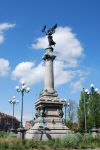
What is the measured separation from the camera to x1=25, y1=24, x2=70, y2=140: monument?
35844 millimetres

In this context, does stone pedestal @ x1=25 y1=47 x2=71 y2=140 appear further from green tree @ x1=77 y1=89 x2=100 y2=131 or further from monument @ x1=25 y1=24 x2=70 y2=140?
green tree @ x1=77 y1=89 x2=100 y2=131

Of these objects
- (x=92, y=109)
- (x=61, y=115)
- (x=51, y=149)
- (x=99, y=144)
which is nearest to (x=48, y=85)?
(x=61, y=115)

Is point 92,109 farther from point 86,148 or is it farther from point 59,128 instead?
point 86,148

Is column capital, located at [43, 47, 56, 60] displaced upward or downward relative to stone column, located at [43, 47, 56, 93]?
upward

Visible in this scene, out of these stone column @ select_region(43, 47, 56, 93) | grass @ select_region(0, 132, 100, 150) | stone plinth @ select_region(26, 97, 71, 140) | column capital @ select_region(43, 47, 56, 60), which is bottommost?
grass @ select_region(0, 132, 100, 150)

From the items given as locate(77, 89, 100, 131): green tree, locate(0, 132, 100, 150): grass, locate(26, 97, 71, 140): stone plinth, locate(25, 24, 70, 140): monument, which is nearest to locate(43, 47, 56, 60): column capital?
locate(25, 24, 70, 140): monument

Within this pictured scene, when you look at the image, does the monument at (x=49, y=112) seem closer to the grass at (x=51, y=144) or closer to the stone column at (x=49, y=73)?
the stone column at (x=49, y=73)

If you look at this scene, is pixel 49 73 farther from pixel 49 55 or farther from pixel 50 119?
pixel 50 119

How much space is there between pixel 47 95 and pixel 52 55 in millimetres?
4672

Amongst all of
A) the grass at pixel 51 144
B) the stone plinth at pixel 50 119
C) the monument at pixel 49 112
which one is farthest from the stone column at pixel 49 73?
the grass at pixel 51 144

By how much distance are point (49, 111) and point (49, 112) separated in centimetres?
11

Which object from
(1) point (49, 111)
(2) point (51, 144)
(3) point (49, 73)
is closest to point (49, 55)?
(3) point (49, 73)

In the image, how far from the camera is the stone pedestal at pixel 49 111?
36.1 metres

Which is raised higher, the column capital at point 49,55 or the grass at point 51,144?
the column capital at point 49,55
